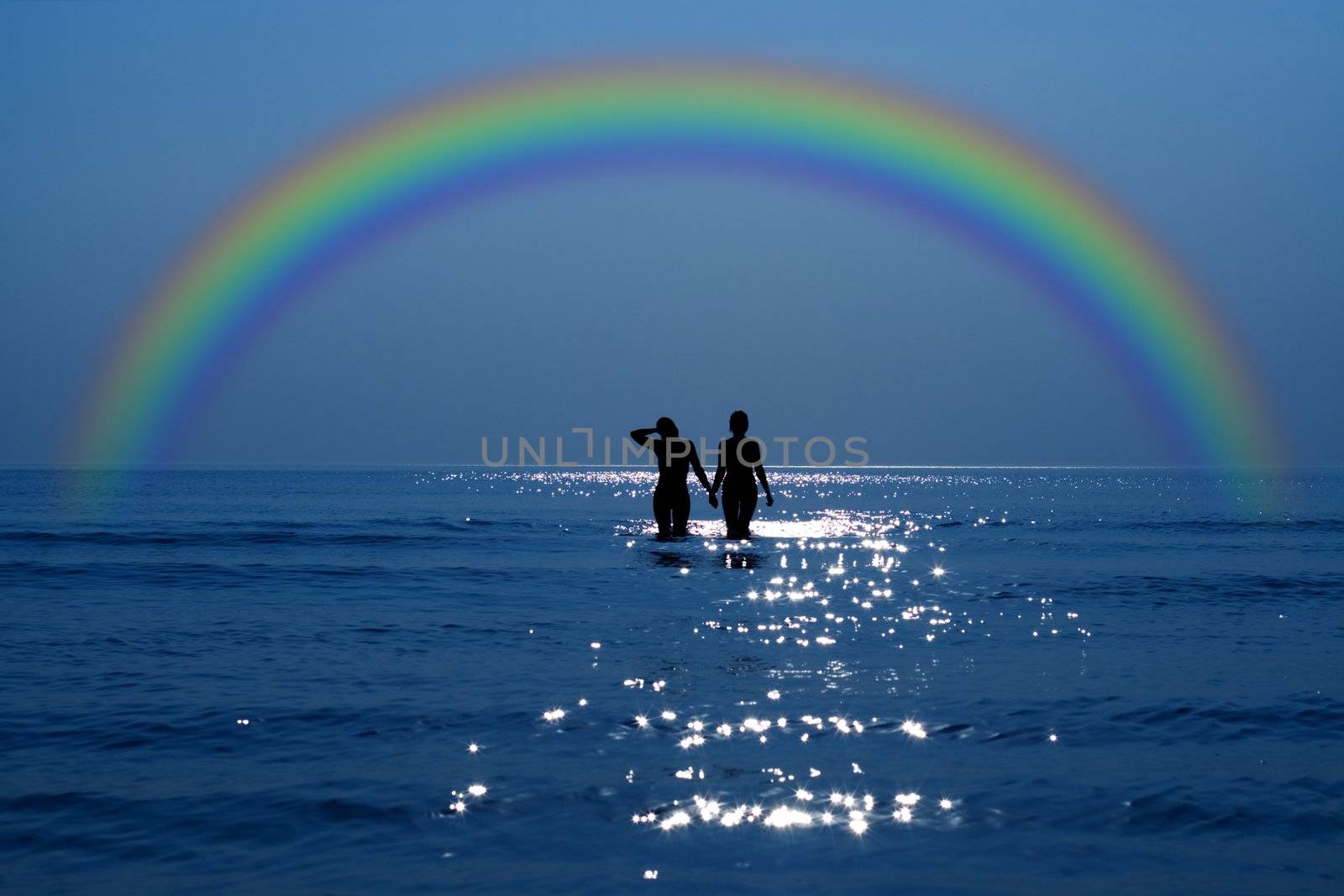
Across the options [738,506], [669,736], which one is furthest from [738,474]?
[669,736]

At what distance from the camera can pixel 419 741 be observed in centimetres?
661

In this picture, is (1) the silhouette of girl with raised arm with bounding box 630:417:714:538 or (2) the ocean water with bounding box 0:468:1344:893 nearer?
(2) the ocean water with bounding box 0:468:1344:893

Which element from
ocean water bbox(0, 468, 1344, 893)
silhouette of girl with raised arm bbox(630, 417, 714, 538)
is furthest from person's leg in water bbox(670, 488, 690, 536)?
ocean water bbox(0, 468, 1344, 893)

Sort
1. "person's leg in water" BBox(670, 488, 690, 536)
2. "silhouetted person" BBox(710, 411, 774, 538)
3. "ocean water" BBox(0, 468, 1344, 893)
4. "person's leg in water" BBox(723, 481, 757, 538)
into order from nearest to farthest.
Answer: "ocean water" BBox(0, 468, 1344, 893), "silhouetted person" BBox(710, 411, 774, 538), "person's leg in water" BBox(723, 481, 757, 538), "person's leg in water" BBox(670, 488, 690, 536)

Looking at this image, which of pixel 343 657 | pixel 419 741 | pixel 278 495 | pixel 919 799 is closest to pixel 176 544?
pixel 343 657

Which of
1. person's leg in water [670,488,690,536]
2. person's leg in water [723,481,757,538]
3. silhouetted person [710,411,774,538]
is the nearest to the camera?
silhouetted person [710,411,774,538]

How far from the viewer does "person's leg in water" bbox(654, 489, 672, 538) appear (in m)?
24.0

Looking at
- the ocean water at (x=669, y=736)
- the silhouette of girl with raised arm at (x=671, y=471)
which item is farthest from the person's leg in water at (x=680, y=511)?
the ocean water at (x=669, y=736)

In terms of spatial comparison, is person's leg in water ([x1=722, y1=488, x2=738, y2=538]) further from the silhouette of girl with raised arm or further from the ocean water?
the ocean water

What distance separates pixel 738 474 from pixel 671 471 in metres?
1.30

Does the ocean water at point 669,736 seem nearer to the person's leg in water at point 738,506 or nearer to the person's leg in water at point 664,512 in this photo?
the person's leg in water at point 738,506

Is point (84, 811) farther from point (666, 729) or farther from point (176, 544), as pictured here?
point (176, 544)

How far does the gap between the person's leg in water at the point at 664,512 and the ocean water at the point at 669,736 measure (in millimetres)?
7937

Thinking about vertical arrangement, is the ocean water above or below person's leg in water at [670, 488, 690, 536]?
below
